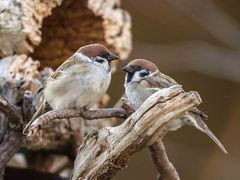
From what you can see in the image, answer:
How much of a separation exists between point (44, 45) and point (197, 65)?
50.5 inches

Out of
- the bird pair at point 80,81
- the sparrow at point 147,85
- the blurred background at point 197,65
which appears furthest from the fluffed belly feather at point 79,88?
the blurred background at point 197,65

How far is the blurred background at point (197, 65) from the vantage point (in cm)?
421

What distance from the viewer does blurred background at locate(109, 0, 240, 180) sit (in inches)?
166

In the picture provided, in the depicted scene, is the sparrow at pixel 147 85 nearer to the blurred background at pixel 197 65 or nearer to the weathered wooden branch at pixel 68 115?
the weathered wooden branch at pixel 68 115

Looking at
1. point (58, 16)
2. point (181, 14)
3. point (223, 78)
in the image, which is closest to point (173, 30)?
point (181, 14)

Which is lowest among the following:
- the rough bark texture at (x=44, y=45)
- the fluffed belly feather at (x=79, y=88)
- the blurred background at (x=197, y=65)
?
the blurred background at (x=197, y=65)

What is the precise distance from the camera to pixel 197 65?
424 centimetres

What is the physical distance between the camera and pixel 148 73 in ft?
8.93

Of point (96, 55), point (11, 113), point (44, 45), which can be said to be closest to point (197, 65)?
point (44, 45)

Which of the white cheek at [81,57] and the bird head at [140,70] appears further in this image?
the bird head at [140,70]

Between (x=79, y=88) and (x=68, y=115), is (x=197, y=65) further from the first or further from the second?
(x=68, y=115)

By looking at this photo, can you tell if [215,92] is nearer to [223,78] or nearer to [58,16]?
[223,78]

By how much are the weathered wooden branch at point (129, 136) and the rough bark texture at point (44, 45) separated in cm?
34

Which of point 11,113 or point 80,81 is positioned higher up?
point 80,81
